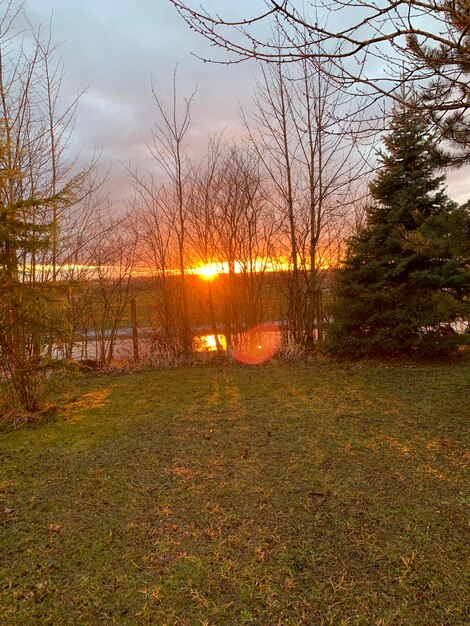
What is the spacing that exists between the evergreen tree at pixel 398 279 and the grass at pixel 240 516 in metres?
2.10

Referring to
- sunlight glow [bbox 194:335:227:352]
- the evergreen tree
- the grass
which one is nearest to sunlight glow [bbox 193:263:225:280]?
sunlight glow [bbox 194:335:227:352]

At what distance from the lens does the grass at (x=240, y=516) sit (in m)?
1.72

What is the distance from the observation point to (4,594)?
1.80 meters

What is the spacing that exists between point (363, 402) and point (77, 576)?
142 inches

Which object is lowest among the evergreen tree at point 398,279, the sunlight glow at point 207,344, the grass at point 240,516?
the grass at point 240,516

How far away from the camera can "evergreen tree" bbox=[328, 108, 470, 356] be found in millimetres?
6312

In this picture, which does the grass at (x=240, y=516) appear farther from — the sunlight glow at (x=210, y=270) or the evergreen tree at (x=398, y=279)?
the sunlight glow at (x=210, y=270)

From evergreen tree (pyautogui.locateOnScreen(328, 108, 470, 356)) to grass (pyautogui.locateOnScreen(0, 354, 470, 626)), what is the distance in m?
2.10

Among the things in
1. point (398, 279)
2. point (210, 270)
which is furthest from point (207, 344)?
point (398, 279)

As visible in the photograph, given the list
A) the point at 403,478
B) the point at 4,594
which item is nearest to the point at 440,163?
the point at 403,478

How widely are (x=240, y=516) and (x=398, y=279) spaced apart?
5.45 meters

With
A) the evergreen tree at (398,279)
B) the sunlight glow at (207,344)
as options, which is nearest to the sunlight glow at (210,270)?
the sunlight glow at (207,344)

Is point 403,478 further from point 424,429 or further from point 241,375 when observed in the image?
point 241,375

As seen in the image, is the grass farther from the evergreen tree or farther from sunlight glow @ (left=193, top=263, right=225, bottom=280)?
sunlight glow @ (left=193, top=263, right=225, bottom=280)
